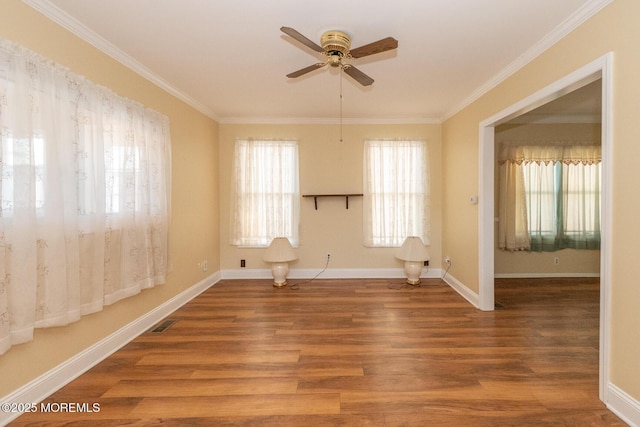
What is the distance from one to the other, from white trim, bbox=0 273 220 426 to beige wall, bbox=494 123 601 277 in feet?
16.7

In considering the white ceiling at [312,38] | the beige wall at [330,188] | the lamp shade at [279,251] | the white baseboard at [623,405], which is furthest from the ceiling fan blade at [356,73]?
the white baseboard at [623,405]

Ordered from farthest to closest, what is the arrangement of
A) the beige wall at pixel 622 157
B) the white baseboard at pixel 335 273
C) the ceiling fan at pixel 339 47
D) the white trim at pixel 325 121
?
1. the white baseboard at pixel 335 273
2. the white trim at pixel 325 121
3. the ceiling fan at pixel 339 47
4. the beige wall at pixel 622 157

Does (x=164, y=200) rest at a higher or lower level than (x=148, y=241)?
higher

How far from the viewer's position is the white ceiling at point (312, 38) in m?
1.85

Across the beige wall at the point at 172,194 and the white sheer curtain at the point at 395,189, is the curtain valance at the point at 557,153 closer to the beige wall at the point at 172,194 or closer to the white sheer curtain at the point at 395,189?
the white sheer curtain at the point at 395,189

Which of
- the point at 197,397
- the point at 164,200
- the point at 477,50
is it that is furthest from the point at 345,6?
the point at 197,397

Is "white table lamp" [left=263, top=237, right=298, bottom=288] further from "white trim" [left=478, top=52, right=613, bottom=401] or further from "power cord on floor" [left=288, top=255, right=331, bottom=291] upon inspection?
"white trim" [left=478, top=52, right=613, bottom=401]

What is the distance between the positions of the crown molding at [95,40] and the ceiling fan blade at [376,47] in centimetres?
202

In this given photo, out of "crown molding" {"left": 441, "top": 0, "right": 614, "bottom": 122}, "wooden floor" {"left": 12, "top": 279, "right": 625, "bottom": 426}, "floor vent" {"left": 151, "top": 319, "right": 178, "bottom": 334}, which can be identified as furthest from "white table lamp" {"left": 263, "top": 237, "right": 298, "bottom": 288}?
"crown molding" {"left": 441, "top": 0, "right": 614, "bottom": 122}

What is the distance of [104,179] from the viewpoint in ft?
7.20

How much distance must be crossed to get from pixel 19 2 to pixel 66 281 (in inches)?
68.9

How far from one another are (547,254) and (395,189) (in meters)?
2.79

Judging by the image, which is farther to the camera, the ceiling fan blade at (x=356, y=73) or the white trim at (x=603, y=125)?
the ceiling fan blade at (x=356, y=73)

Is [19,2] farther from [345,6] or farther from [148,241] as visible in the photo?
[345,6]
